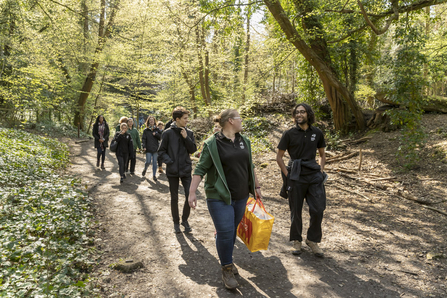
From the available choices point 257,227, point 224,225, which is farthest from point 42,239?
point 257,227

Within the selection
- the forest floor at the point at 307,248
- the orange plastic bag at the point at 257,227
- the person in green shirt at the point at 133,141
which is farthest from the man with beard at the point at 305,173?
the person in green shirt at the point at 133,141

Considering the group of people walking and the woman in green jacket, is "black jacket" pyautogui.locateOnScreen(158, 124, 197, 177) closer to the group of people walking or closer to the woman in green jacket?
the group of people walking

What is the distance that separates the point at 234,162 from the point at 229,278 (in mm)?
1315

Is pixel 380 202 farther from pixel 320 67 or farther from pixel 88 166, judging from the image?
pixel 88 166

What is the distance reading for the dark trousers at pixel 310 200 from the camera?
3889 mm

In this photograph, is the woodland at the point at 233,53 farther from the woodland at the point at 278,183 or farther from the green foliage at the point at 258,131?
the green foliage at the point at 258,131

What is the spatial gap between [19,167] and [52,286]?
5.54m

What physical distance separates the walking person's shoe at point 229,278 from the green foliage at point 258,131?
957 centimetres

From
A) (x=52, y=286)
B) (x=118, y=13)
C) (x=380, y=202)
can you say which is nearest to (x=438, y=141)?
(x=380, y=202)

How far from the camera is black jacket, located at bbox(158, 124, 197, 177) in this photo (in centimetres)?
470

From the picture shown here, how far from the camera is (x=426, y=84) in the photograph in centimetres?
764

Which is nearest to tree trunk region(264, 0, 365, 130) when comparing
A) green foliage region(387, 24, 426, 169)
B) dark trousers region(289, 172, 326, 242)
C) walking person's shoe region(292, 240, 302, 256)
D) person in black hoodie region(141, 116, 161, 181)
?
green foliage region(387, 24, 426, 169)

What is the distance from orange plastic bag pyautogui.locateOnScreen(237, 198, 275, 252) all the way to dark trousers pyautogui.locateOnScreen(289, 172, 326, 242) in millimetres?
752

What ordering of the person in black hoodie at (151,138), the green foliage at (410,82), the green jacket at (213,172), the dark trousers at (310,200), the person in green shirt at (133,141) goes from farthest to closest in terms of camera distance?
1. the person in green shirt at (133,141)
2. the person in black hoodie at (151,138)
3. the green foliage at (410,82)
4. the dark trousers at (310,200)
5. the green jacket at (213,172)
